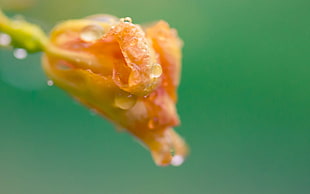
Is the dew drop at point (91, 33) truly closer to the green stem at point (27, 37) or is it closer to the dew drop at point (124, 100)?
the green stem at point (27, 37)

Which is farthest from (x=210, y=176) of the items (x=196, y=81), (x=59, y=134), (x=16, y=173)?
(x=16, y=173)

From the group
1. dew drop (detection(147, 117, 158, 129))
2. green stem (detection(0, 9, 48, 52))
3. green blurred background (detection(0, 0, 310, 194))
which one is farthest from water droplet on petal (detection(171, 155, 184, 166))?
green blurred background (detection(0, 0, 310, 194))

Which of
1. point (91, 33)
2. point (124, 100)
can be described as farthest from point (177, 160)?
point (91, 33)

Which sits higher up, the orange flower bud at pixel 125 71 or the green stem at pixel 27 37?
the green stem at pixel 27 37

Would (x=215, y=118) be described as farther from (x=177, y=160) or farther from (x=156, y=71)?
(x=156, y=71)

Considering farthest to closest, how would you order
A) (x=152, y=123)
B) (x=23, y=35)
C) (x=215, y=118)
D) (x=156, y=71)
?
1. (x=215, y=118)
2. (x=23, y=35)
3. (x=152, y=123)
4. (x=156, y=71)

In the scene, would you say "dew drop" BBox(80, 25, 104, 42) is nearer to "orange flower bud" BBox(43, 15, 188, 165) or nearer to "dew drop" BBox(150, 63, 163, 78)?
"orange flower bud" BBox(43, 15, 188, 165)

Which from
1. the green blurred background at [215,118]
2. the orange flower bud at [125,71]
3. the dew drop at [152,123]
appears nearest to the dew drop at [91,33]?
the orange flower bud at [125,71]
